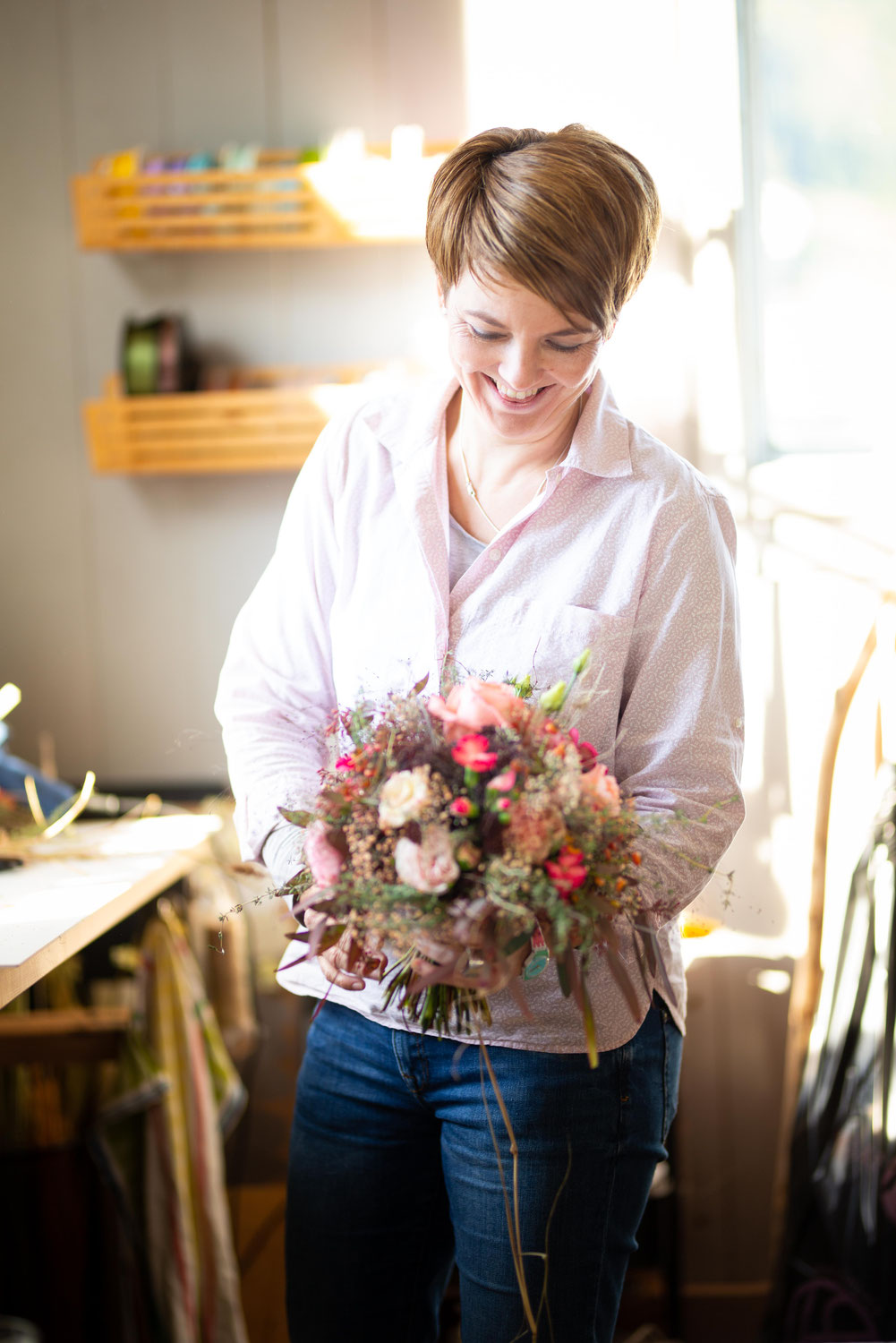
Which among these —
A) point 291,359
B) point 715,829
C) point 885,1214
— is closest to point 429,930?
point 715,829

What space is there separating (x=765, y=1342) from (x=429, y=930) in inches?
52.3

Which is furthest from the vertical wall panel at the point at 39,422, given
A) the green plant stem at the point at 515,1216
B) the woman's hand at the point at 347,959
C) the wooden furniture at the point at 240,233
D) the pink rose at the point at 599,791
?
the pink rose at the point at 599,791

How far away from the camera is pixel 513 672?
1083mm

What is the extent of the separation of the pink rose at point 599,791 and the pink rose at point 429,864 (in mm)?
112

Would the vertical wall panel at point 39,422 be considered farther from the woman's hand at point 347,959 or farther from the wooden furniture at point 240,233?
the woman's hand at point 347,959

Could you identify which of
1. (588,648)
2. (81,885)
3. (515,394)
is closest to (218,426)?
(81,885)

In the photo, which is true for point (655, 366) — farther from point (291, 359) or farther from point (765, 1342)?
point (765, 1342)

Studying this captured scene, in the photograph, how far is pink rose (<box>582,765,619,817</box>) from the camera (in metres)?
0.87

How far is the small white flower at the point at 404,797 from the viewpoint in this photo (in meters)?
0.86

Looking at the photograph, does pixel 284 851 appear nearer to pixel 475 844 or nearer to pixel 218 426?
pixel 475 844

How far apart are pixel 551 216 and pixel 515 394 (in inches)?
6.3

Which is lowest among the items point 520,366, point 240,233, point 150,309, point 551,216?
point 520,366

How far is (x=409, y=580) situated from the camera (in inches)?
44.9

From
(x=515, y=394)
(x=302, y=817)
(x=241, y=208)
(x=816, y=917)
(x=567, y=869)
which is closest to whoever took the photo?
(x=567, y=869)
